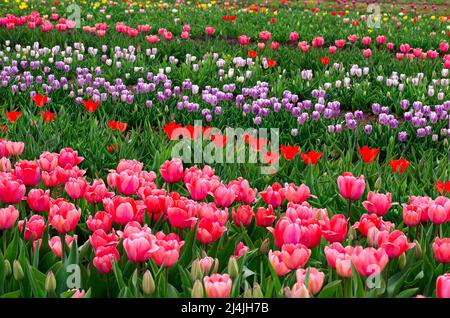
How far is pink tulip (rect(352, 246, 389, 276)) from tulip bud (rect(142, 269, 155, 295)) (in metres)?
0.66

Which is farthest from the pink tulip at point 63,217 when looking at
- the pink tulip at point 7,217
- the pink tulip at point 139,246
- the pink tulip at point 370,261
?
the pink tulip at point 370,261

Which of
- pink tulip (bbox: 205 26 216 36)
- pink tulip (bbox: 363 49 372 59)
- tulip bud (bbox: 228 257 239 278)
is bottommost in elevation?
tulip bud (bbox: 228 257 239 278)

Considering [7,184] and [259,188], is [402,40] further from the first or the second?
[7,184]

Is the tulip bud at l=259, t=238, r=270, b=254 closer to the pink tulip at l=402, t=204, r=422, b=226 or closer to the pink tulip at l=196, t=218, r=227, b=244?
the pink tulip at l=196, t=218, r=227, b=244

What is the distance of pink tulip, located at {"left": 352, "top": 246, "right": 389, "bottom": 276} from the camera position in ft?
6.72

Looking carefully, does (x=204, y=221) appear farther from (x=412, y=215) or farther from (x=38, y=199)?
(x=412, y=215)

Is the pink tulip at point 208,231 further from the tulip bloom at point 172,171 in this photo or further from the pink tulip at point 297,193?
the tulip bloom at point 172,171

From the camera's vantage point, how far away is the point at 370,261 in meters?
2.06

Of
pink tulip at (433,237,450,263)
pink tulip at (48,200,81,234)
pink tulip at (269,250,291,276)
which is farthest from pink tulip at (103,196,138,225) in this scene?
pink tulip at (433,237,450,263)

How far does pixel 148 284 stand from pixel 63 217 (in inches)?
22.6

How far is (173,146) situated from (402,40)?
7.01 metres

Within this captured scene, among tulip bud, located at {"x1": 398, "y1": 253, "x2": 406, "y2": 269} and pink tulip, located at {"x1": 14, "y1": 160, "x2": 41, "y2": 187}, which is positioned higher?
pink tulip, located at {"x1": 14, "y1": 160, "x2": 41, "y2": 187}
